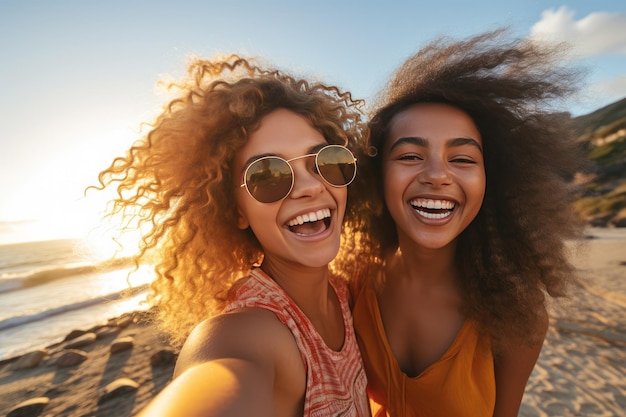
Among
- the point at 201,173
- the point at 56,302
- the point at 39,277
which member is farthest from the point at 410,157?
the point at 39,277

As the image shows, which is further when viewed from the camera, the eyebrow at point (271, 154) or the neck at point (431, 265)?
the neck at point (431, 265)

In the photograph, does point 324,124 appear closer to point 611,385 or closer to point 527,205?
point 527,205

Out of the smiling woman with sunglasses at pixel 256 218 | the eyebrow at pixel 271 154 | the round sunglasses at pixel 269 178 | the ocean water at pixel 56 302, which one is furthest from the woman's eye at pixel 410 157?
the ocean water at pixel 56 302

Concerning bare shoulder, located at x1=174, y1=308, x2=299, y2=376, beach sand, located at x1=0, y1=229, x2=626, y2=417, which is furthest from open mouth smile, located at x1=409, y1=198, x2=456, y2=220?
beach sand, located at x1=0, y1=229, x2=626, y2=417

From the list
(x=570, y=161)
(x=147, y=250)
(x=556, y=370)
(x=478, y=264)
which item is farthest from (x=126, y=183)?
(x=556, y=370)

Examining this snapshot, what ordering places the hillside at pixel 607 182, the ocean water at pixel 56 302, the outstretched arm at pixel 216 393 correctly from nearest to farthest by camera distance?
the outstretched arm at pixel 216 393
the ocean water at pixel 56 302
the hillside at pixel 607 182

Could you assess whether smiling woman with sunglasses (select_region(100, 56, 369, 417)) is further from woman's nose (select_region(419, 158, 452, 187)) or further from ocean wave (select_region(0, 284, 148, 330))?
ocean wave (select_region(0, 284, 148, 330))

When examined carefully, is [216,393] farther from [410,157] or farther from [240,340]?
[410,157]

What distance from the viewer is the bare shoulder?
4.88ft

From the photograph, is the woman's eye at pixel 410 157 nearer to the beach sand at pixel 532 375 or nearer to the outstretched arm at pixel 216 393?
the outstretched arm at pixel 216 393

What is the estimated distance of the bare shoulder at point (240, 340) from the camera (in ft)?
4.88

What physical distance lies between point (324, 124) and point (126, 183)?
1.24 meters

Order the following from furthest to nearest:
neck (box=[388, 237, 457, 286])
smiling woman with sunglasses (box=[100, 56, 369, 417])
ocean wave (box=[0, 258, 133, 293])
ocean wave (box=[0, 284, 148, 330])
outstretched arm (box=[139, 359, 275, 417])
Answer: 1. ocean wave (box=[0, 258, 133, 293])
2. ocean wave (box=[0, 284, 148, 330])
3. neck (box=[388, 237, 457, 286])
4. smiling woman with sunglasses (box=[100, 56, 369, 417])
5. outstretched arm (box=[139, 359, 275, 417])

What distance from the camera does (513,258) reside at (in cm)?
255
